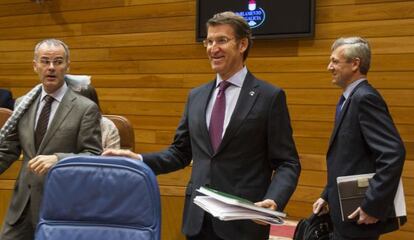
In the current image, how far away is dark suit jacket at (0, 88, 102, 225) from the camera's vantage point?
2121 mm

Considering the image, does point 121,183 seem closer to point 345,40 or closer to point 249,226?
point 249,226

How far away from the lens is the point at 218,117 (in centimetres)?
178

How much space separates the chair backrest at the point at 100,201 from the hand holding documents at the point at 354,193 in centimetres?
95

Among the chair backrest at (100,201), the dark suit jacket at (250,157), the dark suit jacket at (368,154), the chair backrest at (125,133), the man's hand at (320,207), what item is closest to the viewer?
the chair backrest at (100,201)

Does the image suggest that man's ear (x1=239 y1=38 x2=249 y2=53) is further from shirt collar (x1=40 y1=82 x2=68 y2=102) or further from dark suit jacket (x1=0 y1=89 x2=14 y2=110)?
dark suit jacket (x1=0 y1=89 x2=14 y2=110)

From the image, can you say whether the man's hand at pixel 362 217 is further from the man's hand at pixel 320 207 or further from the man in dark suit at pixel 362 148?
the man's hand at pixel 320 207

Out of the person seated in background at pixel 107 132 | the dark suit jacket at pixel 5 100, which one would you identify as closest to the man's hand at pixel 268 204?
the person seated in background at pixel 107 132

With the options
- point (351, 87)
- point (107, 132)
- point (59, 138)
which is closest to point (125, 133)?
point (107, 132)

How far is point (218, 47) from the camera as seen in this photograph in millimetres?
1736

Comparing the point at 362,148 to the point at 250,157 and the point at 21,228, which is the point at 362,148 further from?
the point at 21,228

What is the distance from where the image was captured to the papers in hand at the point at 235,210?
4.75 feet

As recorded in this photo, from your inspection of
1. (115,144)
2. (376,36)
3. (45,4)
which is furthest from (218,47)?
(45,4)

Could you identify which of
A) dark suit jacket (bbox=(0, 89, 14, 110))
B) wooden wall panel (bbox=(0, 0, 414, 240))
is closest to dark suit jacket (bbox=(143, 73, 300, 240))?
wooden wall panel (bbox=(0, 0, 414, 240))

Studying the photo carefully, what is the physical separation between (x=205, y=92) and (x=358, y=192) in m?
0.82
